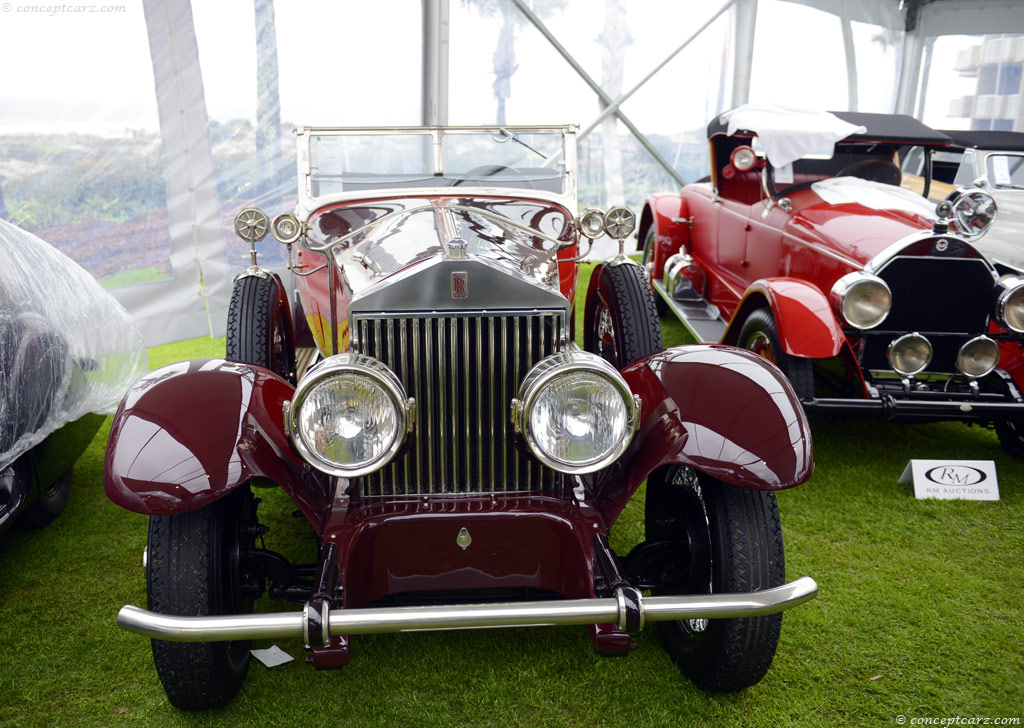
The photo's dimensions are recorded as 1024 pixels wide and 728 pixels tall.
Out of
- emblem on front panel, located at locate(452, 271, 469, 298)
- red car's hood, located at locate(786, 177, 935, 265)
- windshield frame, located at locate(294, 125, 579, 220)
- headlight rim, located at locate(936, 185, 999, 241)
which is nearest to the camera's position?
emblem on front panel, located at locate(452, 271, 469, 298)

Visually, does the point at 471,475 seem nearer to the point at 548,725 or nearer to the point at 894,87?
the point at 548,725

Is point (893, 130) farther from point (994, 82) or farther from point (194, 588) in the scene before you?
point (994, 82)

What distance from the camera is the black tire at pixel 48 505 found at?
9.80ft

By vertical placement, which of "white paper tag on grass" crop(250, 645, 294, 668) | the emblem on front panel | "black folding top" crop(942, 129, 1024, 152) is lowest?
"white paper tag on grass" crop(250, 645, 294, 668)

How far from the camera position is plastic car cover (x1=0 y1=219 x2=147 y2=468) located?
2.59m

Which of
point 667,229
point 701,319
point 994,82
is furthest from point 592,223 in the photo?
point 994,82

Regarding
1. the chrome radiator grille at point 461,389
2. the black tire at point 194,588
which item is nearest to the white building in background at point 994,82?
the chrome radiator grille at point 461,389

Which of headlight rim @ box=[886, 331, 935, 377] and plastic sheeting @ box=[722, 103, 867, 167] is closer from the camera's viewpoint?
headlight rim @ box=[886, 331, 935, 377]

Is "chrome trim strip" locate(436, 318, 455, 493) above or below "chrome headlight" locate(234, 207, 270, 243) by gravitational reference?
below

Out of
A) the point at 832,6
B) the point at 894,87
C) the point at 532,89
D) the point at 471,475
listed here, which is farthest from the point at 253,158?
the point at 894,87

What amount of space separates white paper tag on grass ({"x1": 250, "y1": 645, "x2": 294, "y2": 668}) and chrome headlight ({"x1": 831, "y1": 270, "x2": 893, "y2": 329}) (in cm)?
281
